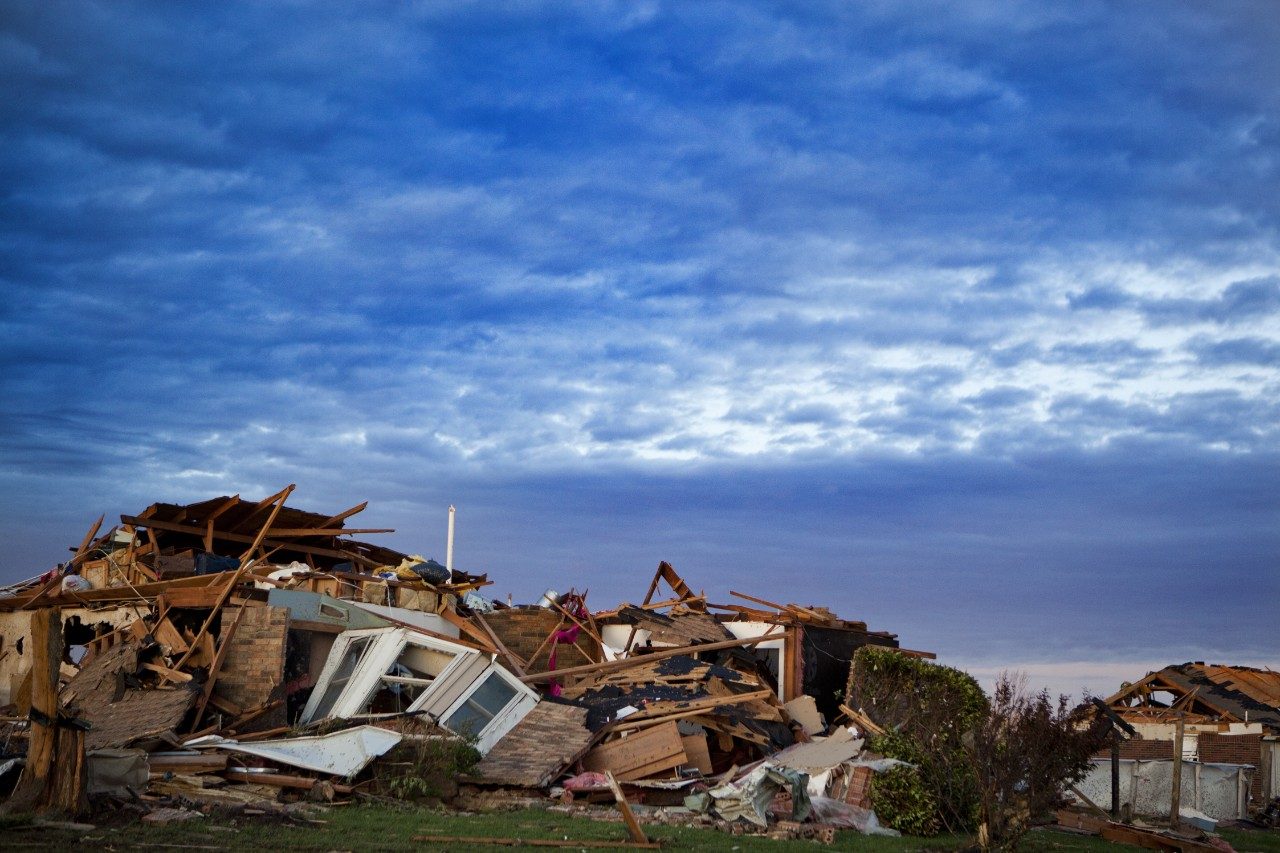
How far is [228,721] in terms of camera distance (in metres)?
18.5

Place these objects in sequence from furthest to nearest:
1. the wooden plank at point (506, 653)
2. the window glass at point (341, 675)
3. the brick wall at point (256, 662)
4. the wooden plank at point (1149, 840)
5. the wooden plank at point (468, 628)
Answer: the wooden plank at point (468, 628), the wooden plank at point (506, 653), the window glass at point (341, 675), the brick wall at point (256, 662), the wooden plank at point (1149, 840)

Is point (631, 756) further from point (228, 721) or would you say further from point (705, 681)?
point (228, 721)

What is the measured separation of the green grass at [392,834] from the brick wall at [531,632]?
872 centimetres

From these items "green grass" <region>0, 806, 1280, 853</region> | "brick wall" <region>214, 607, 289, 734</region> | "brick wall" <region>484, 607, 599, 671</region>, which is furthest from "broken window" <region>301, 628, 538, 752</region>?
"green grass" <region>0, 806, 1280, 853</region>

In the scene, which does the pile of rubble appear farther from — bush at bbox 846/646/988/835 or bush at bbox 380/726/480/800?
bush at bbox 846/646/988/835

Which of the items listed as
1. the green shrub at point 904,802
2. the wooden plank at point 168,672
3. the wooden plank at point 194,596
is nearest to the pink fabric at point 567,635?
the wooden plank at point 194,596

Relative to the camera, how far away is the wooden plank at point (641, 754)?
18203mm

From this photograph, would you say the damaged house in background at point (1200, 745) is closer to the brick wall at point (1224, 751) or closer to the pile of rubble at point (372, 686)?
the brick wall at point (1224, 751)

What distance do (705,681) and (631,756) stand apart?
3.76 metres

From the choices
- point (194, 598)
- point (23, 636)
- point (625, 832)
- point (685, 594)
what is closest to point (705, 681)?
point (685, 594)

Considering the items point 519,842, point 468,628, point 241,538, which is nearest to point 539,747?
point 468,628

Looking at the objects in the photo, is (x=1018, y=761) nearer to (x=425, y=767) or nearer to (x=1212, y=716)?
(x=425, y=767)

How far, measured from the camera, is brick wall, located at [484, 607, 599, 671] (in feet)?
81.0

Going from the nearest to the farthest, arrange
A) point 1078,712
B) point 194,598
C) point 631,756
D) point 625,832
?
point 625,832 → point 1078,712 → point 631,756 → point 194,598
